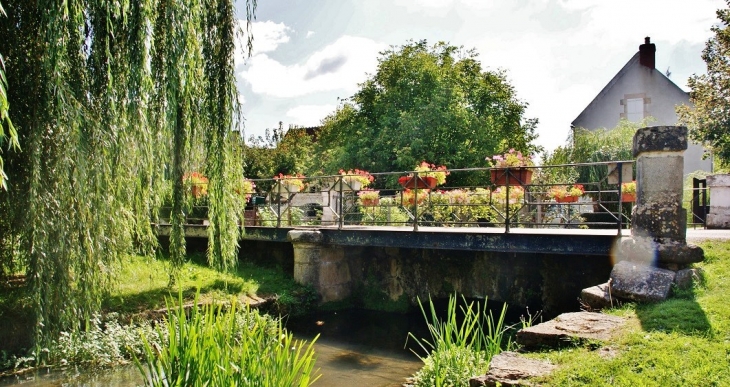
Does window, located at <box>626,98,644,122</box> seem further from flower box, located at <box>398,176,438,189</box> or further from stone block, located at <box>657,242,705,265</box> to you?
stone block, located at <box>657,242,705,265</box>

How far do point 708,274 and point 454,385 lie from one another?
3.22 m

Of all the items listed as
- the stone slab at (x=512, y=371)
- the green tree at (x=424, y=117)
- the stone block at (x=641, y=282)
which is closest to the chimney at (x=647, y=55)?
the green tree at (x=424, y=117)

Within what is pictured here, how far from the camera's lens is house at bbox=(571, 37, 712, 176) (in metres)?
23.7

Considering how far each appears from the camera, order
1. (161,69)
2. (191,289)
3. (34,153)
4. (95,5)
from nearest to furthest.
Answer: (34,153)
(95,5)
(161,69)
(191,289)

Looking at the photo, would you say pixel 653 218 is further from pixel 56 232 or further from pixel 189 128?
pixel 56 232

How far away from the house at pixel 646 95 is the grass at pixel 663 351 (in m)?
20.4

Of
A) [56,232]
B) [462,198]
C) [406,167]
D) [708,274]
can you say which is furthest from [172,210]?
[406,167]

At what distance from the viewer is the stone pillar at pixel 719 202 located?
34.2 feet

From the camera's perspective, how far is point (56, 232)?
4.75 m

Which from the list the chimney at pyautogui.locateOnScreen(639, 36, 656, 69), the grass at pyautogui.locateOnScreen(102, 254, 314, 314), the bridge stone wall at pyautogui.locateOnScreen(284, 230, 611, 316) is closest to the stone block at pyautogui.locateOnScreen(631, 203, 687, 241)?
the bridge stone wall at pyautogui.locateOnScreen(284, 230, 611, 316)

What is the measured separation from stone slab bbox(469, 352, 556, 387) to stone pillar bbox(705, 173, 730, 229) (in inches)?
311

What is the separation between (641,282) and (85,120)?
219 inches

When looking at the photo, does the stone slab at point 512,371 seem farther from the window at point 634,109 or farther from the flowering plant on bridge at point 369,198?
the window at point 634,109

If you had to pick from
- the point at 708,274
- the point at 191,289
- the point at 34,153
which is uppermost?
the point at 34,153
